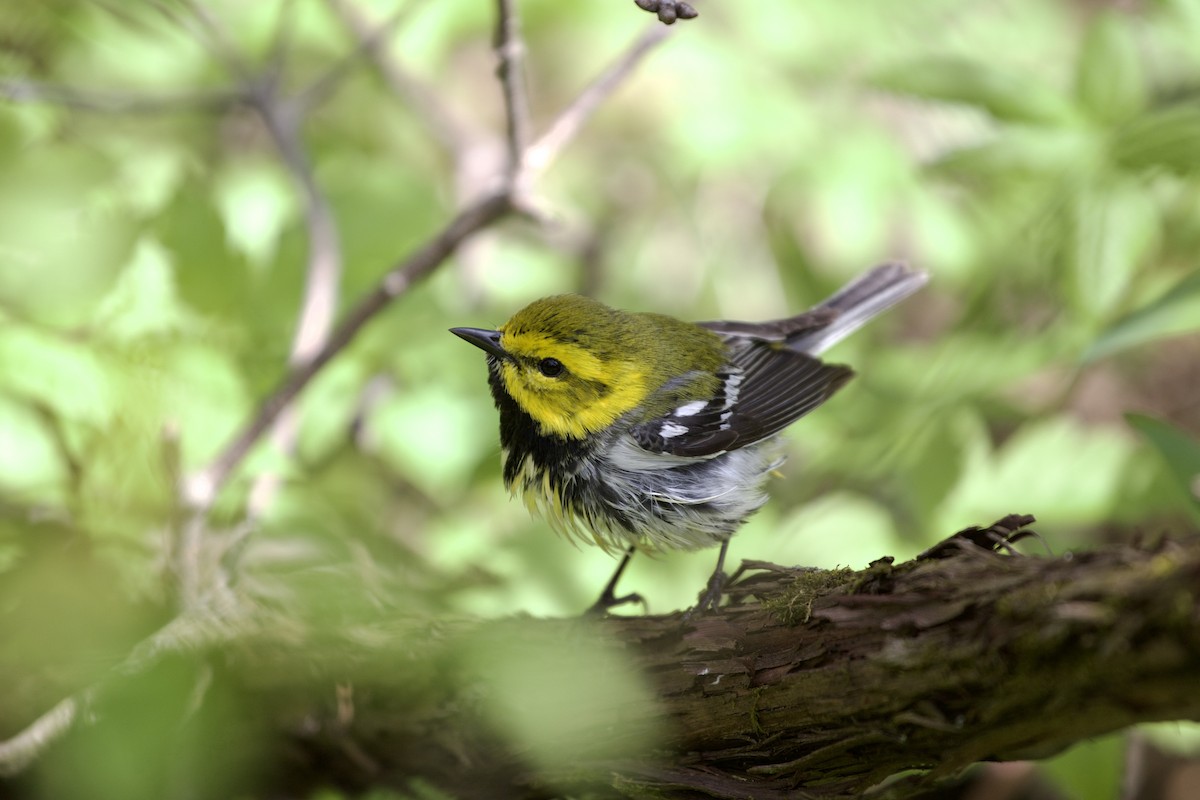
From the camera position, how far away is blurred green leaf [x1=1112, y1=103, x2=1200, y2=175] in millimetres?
2254

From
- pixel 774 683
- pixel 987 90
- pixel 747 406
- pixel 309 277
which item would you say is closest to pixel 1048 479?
pixel 747 406

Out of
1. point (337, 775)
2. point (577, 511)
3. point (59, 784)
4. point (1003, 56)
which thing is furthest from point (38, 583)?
point (1003, 56)

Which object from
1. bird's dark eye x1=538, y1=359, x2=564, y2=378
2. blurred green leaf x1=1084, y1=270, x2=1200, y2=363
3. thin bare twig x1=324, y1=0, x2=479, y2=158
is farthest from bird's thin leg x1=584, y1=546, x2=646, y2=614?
thin bare twig x1=324, y1=0, x2=479, y2=158

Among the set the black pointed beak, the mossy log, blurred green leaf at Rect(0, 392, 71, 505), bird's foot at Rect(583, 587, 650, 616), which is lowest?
the mossy log

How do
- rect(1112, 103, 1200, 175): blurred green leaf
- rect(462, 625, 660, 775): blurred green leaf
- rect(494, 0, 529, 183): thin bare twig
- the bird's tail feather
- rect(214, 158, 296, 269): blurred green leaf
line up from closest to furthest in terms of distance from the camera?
rect(462, 625, 660, 775): blurred green leaf, rect(1112, 103, 1200, 175): blurred green leaf, rect(494, 0, 529, 183): thin bare twig, the bird's tail feather, rect(214, 158, 296, 269): blurred green leaf

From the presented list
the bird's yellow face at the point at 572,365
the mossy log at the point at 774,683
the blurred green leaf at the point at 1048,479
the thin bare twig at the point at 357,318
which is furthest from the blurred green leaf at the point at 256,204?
the blurred green leaf at the point at 1048,479

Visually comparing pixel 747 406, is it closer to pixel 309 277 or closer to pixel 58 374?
pixel 309 277

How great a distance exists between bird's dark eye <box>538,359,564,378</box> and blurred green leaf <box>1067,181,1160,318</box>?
1345 mm

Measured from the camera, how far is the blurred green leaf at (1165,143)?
7.39 feet

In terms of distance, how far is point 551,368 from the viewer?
2.48m

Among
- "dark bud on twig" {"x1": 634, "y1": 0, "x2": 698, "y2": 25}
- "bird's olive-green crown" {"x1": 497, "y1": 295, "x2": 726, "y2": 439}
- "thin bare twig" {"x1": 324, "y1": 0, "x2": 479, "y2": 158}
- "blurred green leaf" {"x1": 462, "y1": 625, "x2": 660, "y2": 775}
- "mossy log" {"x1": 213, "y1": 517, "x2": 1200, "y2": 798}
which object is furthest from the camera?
"thin bare twig" {"x1": 324, "y1": 0, "x2": 479, "y2": 158}

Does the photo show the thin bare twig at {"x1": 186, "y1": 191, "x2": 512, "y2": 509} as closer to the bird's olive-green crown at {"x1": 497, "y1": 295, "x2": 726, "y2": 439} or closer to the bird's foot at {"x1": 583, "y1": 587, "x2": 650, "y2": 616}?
the bird's olive-green crown at {"x1": 497, "y1": 295, "x2": 726, "y2": 439}

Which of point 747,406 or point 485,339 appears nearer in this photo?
point 485,339

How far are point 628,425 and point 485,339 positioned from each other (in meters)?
0.43
